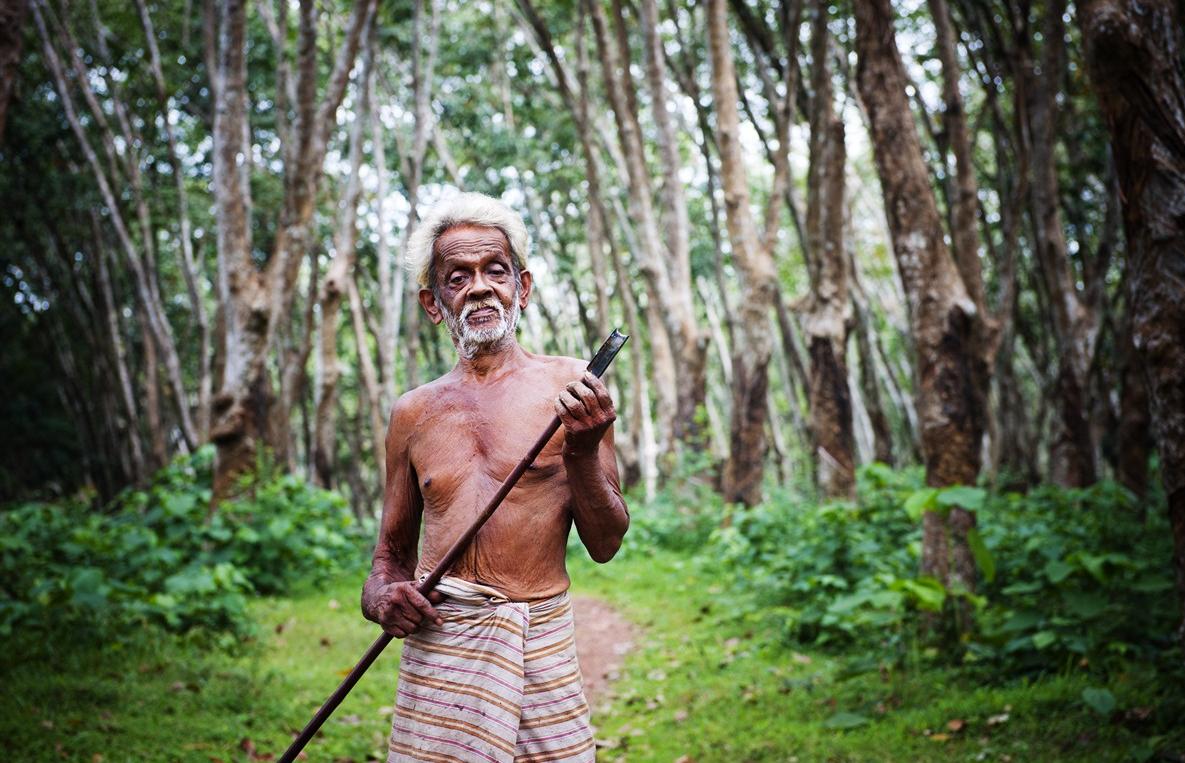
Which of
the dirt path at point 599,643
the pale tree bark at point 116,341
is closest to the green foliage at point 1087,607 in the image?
the dirt path at point 599,643

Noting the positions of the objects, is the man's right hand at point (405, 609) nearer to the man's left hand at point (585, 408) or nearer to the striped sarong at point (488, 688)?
the striped sarong at point (488, 688)

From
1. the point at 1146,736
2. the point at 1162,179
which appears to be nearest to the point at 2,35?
the point at 1162,179

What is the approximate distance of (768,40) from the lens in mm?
13133

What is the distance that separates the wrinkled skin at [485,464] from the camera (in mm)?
2277

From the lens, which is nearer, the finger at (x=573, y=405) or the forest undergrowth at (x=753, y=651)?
the finger at (x=573, y=405)

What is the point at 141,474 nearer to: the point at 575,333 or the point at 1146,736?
the point at 575,333

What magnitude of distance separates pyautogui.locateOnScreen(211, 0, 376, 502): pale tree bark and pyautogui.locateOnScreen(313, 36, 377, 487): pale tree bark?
1.71 m

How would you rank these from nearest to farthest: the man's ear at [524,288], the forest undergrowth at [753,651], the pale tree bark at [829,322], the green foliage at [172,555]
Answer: the man's ear at [524,288]
the forest undergrowth at [753,651]
the green foliage at [172,555]
the pale tree bark at [829,322]

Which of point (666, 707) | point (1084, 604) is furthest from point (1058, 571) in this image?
point (666, 707)

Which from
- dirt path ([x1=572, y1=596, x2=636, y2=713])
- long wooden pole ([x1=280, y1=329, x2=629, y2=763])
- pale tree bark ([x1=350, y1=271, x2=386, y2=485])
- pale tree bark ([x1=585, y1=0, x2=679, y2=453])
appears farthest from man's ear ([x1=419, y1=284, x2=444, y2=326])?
pale tree bark ([x1=350, y1=271, x2=386, y2=485])

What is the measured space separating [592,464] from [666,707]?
12.5 feet

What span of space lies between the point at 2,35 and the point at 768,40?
10.7m

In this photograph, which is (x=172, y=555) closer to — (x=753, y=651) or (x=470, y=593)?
(x=753, y=651)

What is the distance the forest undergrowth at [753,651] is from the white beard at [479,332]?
2851 millimetres
